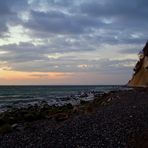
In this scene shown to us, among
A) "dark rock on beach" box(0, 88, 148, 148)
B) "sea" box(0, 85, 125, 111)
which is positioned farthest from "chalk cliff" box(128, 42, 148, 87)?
"dark rock on beach" box(0, 88, 148, 148)

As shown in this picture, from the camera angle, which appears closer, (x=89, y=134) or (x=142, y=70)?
(x=89, y=134)

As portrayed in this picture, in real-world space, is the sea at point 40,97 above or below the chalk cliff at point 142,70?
below

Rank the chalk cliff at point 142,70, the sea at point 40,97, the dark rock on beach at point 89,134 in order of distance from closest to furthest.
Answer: the dark rock on beach at point 89,134, the sea at point 40,97, the chalk cliff at point 142,70

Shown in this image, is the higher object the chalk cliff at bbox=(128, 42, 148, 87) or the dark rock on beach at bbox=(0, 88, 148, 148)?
the chalk cliff at bbox=(128, 42, 148, 87)

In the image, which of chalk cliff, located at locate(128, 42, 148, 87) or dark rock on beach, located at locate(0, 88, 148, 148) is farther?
chalk cliff, located at locate(128, 42, 148, 87)

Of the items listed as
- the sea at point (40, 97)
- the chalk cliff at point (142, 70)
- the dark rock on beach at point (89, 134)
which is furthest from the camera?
the chalk cliff at point (142, 70)

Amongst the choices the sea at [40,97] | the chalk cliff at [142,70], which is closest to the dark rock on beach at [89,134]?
the sea at [40,97]

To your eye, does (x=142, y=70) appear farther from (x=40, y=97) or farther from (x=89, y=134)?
(x=89, y=134)

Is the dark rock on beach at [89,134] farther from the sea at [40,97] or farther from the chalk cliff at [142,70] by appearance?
the chalk cliff at [142,70]

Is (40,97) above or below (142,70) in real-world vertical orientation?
below

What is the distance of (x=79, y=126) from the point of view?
1998cm

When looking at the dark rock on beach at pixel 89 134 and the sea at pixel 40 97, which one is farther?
the sea at pixel 40 97

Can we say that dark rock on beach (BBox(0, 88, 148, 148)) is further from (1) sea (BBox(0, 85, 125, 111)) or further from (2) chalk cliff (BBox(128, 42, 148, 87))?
(2) chalk cliff (BBox(128, 42, 148, 87))

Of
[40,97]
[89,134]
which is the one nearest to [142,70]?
[40,97]
